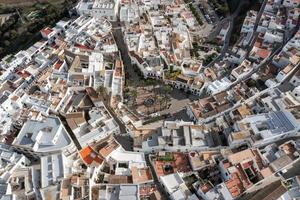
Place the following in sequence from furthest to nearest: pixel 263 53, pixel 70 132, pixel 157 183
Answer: pixel 263 53
pixel 70 132
pixel 157 183

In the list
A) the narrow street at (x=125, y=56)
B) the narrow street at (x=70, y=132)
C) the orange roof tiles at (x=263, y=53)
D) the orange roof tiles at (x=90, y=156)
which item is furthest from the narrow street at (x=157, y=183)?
the orange roof tiles at (x=263, y=53)

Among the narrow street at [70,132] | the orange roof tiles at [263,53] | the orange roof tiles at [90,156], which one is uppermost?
the orange roof tiles at [263,53]

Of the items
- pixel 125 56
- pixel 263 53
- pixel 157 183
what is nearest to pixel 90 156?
pixel 157 183

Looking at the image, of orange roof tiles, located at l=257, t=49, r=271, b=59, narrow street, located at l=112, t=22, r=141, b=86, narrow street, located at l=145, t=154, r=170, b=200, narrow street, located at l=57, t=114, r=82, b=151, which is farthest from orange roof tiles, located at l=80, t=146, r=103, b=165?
orange roof tiles, located at l=257, t=49, r=271, b=59

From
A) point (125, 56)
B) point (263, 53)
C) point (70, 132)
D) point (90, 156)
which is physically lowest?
point (90, 156)

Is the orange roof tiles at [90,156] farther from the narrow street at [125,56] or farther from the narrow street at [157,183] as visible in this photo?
the narrow street at [125,56]

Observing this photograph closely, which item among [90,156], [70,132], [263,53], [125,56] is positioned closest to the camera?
[90,156]

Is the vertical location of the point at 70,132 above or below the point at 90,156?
above

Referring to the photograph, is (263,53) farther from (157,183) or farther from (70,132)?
(70,132)

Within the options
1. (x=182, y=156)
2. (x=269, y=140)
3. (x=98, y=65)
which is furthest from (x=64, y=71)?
(x=269, y=140)

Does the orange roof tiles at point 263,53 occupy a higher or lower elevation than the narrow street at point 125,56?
lower

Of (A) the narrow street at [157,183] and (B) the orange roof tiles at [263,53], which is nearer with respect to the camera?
(A) the narrow street at [157,183]

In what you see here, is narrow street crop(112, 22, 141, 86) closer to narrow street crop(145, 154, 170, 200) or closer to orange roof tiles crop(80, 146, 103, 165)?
orange roof tiles crop(80, 146, 103, 165)
